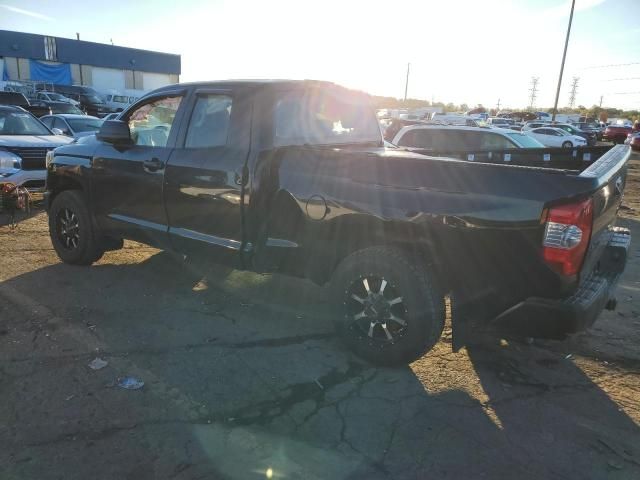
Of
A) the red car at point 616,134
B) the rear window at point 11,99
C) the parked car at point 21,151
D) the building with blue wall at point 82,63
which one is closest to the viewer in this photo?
the parked car at point 21,151

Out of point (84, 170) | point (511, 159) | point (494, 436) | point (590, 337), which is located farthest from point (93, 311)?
point (511, 159)

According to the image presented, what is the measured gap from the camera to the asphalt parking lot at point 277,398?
8.46 feet

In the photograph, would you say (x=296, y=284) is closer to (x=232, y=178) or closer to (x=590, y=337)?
(x=232, y=178)

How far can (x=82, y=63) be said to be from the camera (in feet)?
157

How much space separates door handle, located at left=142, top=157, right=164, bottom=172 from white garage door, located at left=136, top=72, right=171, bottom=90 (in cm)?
5356

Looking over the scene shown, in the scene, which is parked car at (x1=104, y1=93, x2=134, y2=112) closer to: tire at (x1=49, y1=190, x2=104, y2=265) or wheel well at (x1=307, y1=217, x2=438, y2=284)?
tire at (x1=49, y1=190, x2=104, y2=265)

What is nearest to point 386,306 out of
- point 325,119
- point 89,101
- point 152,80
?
point 325,119

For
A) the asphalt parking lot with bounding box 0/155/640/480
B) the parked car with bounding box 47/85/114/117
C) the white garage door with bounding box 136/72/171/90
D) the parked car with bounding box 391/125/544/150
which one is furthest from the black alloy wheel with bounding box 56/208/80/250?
the white garage door with bounding box 136/72/171/90

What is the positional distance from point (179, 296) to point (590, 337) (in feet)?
12.4

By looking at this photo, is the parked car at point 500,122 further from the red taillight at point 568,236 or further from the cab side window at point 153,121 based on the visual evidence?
the red taillight at point 568,236

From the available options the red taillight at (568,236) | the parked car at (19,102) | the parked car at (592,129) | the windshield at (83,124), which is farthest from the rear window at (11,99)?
the parked car at (592,129)

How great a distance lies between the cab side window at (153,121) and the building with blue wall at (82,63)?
47.2 m

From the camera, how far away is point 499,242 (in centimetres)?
288

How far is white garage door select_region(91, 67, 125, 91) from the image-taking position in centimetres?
4984
